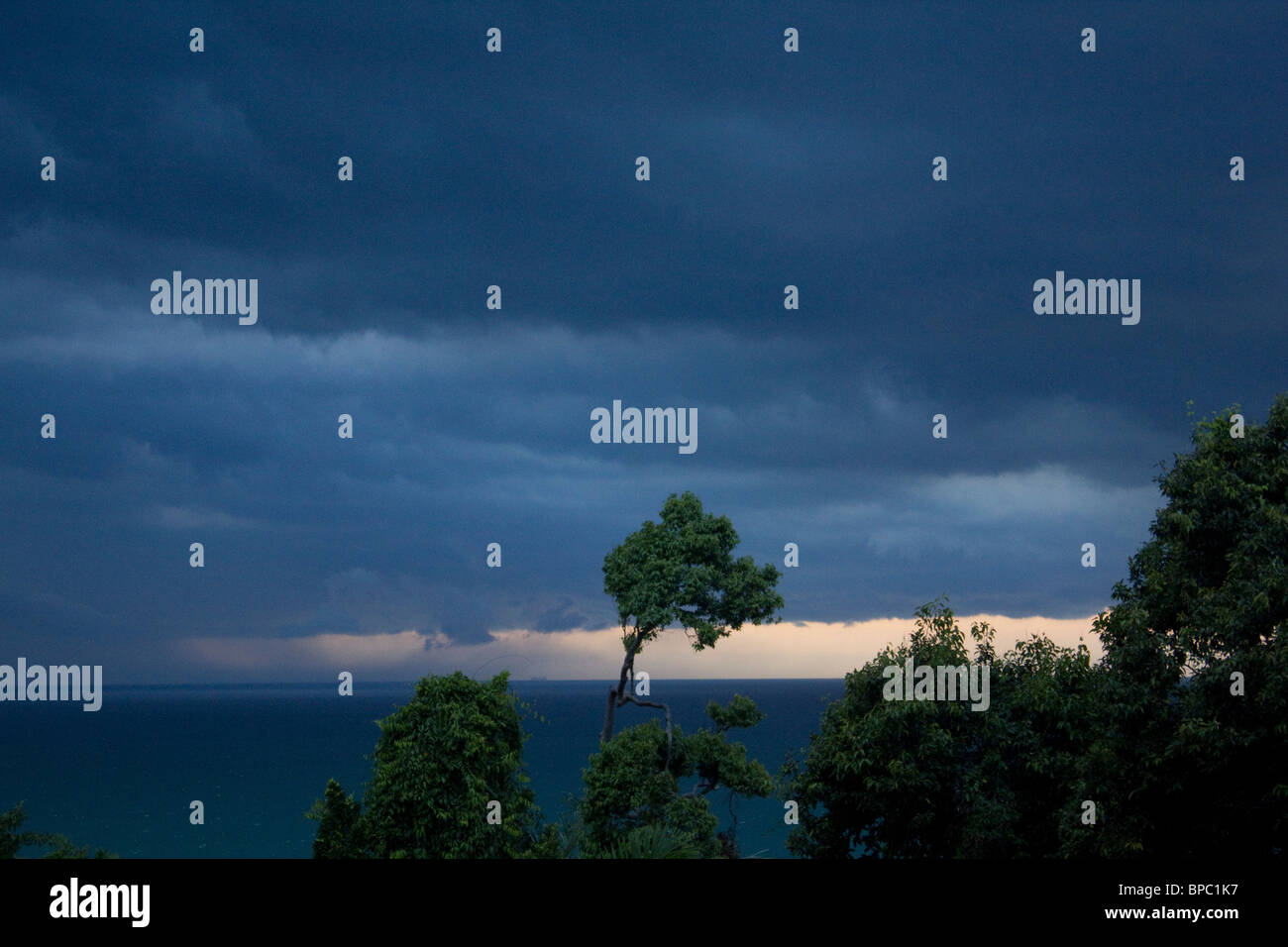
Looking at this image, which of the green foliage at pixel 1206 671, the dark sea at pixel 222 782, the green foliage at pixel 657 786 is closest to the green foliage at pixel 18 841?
the green foliage at pixel 657 786

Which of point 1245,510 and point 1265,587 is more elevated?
point 1245,510

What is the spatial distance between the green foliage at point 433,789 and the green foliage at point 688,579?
4.40 m

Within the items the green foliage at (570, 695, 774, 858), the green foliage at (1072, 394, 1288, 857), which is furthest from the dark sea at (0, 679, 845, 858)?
the green foliage at (1072, 394, 1288, 857)

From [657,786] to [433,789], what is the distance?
523 centimetres

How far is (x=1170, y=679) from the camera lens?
15062mm

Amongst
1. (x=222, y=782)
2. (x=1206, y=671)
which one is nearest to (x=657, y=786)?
(x=1206, y=671)

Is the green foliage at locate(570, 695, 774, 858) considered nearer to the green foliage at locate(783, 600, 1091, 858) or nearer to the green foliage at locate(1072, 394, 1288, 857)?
the green foliage at locate(783, 600, 1091, 858)

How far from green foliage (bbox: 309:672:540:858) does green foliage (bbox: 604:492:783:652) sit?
4398mm

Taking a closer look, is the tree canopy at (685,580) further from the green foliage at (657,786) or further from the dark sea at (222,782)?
the dark sea at (222,782)

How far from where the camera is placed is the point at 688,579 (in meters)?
23.7
